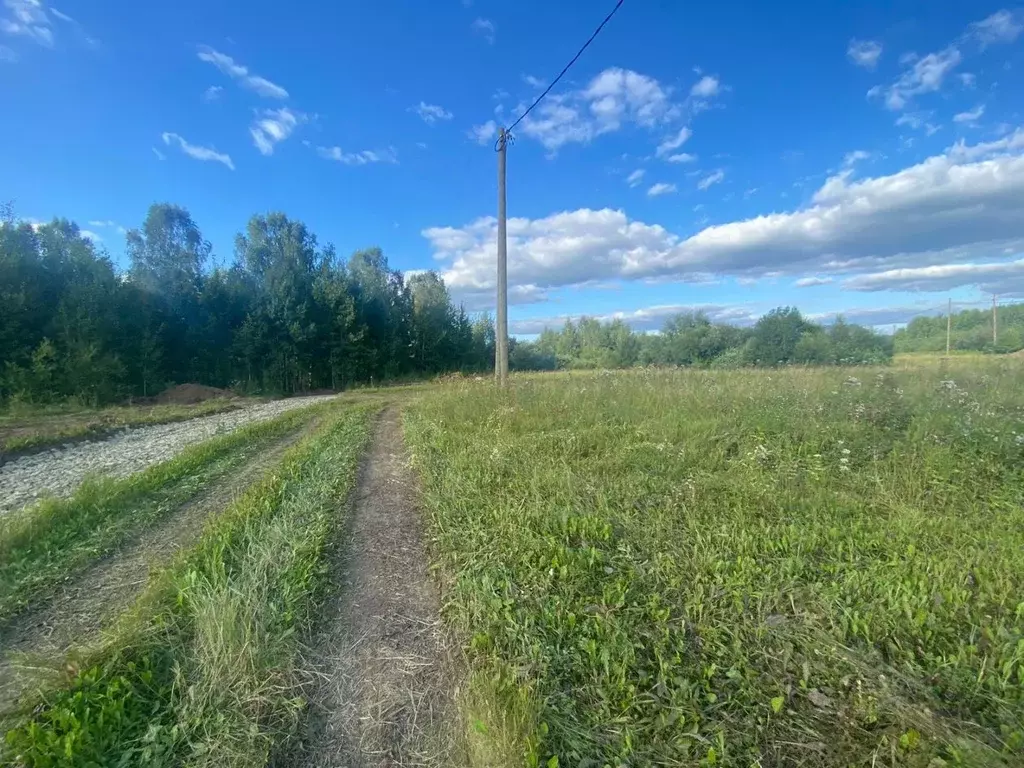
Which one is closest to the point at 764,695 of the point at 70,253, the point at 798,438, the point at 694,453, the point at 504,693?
the point at 504,693

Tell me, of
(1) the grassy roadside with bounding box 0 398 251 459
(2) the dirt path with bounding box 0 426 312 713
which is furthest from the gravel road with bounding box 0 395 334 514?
(2) the dirt path with bounding box 0 426 312 713

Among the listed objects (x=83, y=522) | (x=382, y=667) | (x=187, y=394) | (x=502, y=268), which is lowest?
(x=382, y=667)

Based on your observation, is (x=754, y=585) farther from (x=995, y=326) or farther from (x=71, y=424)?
(x=995, y=326)

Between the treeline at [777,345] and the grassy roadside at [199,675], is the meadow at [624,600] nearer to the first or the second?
the grassy roadside at [199,675]

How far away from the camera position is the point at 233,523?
161 inches

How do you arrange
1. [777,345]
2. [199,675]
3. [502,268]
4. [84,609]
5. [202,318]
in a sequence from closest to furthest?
[199,675], [84,609], [502,268], [777,345], [202,318]

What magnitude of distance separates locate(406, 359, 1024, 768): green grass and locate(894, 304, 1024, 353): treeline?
44.6ft

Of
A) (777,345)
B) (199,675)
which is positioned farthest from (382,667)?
(777,345)

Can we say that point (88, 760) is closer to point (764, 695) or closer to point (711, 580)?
point (764, 695)

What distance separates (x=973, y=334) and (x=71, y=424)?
31.2 m

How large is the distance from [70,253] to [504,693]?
29.4m

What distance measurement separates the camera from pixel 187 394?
2208 centimetres

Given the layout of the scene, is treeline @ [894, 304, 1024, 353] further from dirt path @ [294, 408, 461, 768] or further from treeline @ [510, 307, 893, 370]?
dirt path @ [294, 408, 461, 768]

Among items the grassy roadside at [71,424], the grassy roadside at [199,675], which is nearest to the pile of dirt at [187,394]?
the grassy roadside at [71,424]
